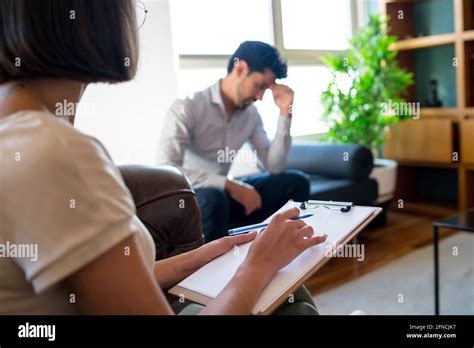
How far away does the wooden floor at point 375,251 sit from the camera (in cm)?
66

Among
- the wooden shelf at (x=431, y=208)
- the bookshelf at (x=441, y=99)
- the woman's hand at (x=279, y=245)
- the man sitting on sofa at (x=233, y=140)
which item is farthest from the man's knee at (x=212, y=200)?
the wooden shelf at (x=431, y=208)

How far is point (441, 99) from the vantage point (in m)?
0.90

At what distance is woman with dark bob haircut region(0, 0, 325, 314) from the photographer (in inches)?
14.1

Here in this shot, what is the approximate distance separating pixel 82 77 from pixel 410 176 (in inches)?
27.5

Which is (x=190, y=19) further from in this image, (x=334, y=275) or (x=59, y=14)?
(x=334, y=275)

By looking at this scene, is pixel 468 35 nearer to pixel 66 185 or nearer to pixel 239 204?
pixel 239 204

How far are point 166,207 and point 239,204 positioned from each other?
97 mm

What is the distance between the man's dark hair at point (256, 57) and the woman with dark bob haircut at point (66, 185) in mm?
189

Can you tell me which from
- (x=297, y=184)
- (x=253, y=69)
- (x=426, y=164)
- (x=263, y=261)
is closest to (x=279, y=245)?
(x=263, y=261)

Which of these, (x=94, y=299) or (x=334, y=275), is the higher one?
(x=94, y=299)

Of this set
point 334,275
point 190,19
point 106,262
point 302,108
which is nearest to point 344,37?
point 302,108

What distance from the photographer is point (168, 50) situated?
647 mm

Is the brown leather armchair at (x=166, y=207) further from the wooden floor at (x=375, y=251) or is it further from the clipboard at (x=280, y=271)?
the wooden floor at (x=375, y=251)

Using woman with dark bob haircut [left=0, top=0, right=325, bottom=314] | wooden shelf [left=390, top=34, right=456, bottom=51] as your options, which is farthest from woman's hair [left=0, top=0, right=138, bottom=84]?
wooden shelf [left=390, top=34, right=456, bottom=51]
